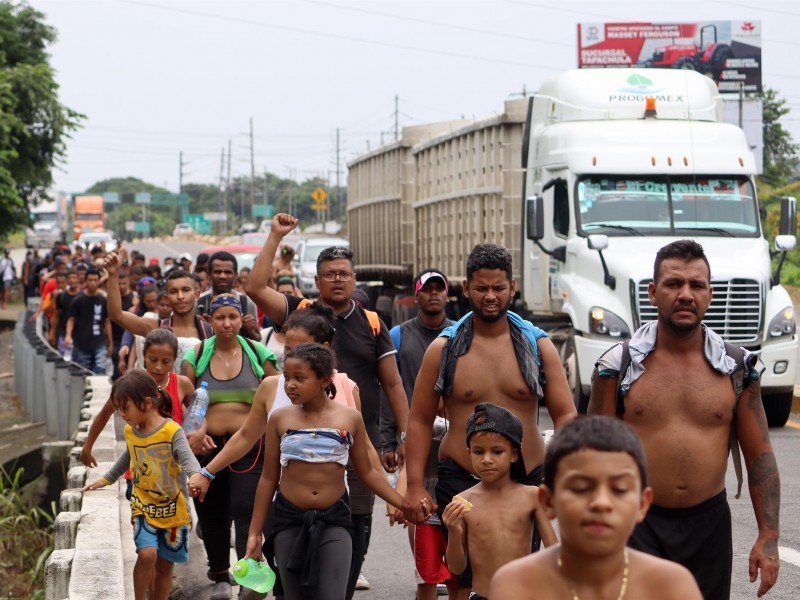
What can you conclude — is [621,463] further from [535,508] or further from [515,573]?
[535,508]

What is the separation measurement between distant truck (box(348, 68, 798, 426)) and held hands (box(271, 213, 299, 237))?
7263mm

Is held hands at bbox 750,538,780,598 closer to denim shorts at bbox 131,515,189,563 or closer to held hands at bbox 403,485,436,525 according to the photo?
held hands at bbox 403,485,436,525

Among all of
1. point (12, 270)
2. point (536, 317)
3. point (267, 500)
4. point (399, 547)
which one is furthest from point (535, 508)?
point (12, 270)

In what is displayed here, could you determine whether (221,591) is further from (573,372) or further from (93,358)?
(93,358)

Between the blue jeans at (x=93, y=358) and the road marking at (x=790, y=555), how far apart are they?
33.4 ft

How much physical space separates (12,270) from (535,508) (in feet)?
125

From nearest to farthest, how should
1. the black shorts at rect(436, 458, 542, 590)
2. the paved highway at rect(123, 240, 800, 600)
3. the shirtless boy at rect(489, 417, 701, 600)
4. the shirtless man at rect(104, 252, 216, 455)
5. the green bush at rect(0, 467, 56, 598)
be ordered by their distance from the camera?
the shirtless boy at rect(489, 417, 701, 600)
the black shorts at rect(436, 458, 542, 590)
the paved highway at rect(123, 240, 800, 600)
the shirtless man at rect(104, 252, 216, 455)
the green bush at rect(0, 467, 56, 598)

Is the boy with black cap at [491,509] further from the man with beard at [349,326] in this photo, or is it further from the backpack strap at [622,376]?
the man with beard at [349,326]

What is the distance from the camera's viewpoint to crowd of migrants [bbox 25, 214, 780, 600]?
10.4 ft

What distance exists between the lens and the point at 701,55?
59.0 m

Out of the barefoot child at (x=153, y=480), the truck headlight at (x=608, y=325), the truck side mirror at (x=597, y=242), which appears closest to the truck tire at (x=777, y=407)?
the truck headlight at (x=608, y=325)

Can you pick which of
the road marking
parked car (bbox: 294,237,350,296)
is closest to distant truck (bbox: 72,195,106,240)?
parked car (bbox: 294,237,350,296)

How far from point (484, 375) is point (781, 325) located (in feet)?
30.5

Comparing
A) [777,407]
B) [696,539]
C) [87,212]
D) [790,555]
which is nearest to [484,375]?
[696,539]
